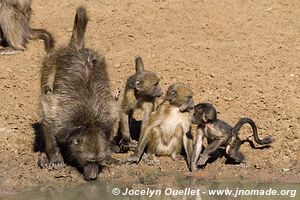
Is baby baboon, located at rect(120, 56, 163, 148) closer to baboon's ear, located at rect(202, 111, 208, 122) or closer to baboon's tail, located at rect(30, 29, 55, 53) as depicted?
baboon's ear, located at rect(202, 111, 208, 122)

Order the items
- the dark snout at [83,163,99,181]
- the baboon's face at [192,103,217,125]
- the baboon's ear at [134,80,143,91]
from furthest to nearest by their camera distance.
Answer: the baboon's ear at [134,80,143,91], the baboon's face at [192,103,217,125], the dark snout at [83,163,99,181]

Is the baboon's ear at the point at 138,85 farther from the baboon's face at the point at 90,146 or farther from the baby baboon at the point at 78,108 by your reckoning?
the baboon's face at the point at 90,146

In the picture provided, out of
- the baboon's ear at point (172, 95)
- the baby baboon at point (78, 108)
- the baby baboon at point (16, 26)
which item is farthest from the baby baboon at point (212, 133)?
the baby baboon at point (16, 26)

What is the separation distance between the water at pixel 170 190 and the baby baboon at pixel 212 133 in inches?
13.7

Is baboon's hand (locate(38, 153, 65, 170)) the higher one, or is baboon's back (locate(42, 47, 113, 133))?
baboon's back (locate(42, 47, 113, 133))

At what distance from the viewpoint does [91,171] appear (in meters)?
9.80

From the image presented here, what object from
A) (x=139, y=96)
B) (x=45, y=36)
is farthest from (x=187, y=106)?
(x=45, y=36)

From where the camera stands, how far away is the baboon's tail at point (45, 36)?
1335 centimetres

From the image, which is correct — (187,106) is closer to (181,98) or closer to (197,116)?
(181,98)

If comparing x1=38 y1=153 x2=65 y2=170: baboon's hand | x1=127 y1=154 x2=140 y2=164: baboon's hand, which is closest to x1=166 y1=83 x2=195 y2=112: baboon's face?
x1=127 y1=154 x2=140 y2=164: baboon's hand

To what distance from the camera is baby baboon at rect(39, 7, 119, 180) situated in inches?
378

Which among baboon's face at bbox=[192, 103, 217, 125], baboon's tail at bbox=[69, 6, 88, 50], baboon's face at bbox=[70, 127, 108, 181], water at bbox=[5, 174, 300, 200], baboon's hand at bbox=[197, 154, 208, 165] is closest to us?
baboon's face at bbox=[70, 127, 108, 181]

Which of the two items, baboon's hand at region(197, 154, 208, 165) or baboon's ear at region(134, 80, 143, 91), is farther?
baboon's ear at region(134, 80, 143, 91)

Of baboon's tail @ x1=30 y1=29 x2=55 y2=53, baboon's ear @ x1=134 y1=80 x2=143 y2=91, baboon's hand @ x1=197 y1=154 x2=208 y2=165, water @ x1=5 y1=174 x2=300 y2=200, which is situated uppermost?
baboon's tail @ x1=30 y1=29 x2=55 y2=53
